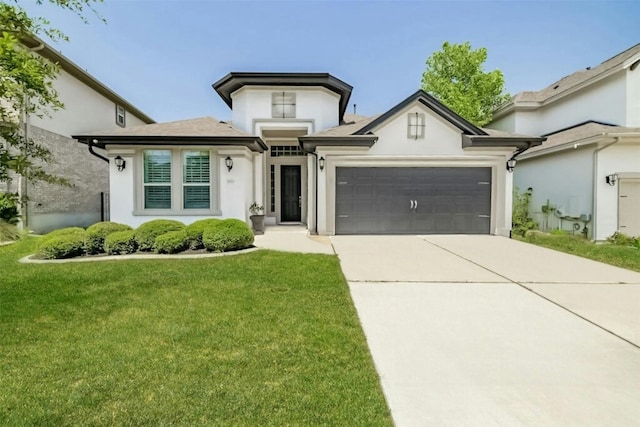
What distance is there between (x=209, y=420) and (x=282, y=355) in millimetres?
1015

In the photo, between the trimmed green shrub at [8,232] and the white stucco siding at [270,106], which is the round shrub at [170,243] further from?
the white stucco siding at [270,106]

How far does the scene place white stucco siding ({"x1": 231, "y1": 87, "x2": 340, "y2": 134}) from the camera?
43.2 feet

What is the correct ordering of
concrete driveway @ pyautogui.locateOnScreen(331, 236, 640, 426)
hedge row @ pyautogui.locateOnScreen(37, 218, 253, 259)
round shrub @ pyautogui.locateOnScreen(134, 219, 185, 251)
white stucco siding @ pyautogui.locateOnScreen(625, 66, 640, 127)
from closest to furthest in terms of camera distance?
concrete driveway @ pyautogui.locateOnScreen(331, 236, 640, 426) → hedge row @ pyautogui.locateOnScreen(37, 218, 253, 259) → round shrub @ pyautogui.locateOnScreen(134, 219, 185, 251) → white stucco siding @ pyautogui.locateOnScreen(625, 66, 640, 127)

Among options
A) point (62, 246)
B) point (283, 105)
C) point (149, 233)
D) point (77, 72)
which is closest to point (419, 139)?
point (283, 105)

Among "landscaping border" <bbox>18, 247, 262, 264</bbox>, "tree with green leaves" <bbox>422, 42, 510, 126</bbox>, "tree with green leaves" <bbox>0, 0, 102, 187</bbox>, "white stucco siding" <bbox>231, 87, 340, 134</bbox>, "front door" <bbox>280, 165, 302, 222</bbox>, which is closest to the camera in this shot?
"tree with green leaves" <bbox>0, 0, 102, 187</bbox>

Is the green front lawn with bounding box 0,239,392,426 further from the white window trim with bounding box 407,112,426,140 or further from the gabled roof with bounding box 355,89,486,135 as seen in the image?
the white window trim with bounding box 407,112,426,140

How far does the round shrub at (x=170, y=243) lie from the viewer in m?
8.07

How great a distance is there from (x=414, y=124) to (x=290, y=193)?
594 cm

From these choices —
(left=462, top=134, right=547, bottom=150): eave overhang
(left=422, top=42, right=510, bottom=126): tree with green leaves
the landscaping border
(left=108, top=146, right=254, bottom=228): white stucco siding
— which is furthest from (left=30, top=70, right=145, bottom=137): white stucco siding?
(left=422, top=42, right=510, bottom=126): tree with green leaves

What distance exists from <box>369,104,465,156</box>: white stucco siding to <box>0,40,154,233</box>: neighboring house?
1169 centimetres

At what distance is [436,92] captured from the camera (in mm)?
24312

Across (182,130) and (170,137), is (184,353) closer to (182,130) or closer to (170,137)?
(170,137)

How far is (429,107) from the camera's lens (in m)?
11.9

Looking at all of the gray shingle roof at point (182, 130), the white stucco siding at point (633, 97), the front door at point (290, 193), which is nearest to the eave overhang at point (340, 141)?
the gray shingle roof at point (182, 130)
